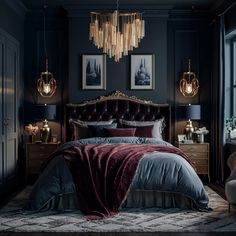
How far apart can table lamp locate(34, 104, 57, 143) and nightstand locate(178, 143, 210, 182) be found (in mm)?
2275

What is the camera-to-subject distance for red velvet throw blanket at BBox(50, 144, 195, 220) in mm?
5051

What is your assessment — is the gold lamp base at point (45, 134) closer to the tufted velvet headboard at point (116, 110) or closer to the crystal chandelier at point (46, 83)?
the tufted velvet headboard at point (116, 110)

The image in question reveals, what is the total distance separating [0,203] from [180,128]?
11.8 ft

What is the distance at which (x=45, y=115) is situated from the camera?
290 inches

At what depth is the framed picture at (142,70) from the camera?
7.73 m

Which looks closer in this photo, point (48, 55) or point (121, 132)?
point (121, 132)

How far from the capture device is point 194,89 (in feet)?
25.6

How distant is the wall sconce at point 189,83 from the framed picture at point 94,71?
4.73ft

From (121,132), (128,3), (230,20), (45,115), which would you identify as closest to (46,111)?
(45,115)

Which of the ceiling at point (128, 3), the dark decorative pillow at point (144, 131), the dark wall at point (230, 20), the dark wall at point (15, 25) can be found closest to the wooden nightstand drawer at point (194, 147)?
the dark decorative pillow at point (144, 131)

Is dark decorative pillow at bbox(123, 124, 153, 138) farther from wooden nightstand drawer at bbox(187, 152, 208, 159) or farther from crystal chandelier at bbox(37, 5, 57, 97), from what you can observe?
crystal chandelier at bbox(37, 5, 57, 97)

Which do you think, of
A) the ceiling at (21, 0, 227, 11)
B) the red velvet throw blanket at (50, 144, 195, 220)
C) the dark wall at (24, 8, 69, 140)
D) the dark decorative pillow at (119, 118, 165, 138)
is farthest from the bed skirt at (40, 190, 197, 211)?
the ceiling at (21, 0, 227, 11)

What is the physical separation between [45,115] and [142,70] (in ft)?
6.30

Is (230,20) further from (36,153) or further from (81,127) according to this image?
(36,153)
